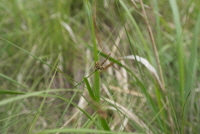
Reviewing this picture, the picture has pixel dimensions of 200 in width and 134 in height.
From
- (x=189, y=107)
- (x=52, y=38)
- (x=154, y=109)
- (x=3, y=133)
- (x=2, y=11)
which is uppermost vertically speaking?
(x=2, y=11)

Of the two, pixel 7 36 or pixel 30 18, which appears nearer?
pixel 7 36

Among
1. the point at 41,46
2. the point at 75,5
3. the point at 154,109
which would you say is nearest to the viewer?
the point at 154,109

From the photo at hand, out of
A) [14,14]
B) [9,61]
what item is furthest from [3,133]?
[14,14]

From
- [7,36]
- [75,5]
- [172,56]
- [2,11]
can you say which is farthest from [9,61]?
[172,56]

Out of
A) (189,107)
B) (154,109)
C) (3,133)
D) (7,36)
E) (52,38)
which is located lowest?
(189,107)

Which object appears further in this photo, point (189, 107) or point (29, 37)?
point (29, 37)

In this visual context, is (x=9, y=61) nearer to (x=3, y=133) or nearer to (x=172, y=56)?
(x=3, y=133)

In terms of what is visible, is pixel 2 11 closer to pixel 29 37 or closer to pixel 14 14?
pixel 14 14

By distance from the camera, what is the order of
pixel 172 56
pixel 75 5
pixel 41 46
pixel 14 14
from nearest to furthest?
pixel 172 56, pixel 41 46, pixel 14 14, pixel 75 5

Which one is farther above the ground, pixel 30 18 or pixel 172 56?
pixel 30 18
